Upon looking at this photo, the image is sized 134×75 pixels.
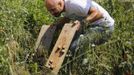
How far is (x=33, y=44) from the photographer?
17.2 ft

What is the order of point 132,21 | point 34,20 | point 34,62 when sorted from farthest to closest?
1. point 34,20
2. point 132,21
3. point 34,62

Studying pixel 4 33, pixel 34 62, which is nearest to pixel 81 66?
pixel 34 62

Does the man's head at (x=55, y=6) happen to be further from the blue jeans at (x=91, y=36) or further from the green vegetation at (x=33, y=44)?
the green vegetation at (x=33, y=44)

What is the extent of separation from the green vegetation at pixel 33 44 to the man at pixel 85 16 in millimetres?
126

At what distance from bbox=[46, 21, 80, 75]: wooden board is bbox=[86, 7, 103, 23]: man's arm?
16 cm

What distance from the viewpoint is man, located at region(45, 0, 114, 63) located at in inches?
195

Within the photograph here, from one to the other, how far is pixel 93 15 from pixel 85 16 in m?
0.10

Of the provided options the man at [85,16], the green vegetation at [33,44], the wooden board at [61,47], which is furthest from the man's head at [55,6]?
the green vegetation at [33,44]

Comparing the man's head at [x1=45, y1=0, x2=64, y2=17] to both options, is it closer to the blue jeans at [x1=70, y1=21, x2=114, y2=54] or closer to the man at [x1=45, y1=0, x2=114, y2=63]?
the man at [x1=45, y1=0, x2=114, y2=63]

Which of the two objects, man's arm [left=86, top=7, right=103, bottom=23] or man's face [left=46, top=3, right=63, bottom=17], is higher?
man's face [left=46, top=3, right=63, bottom=17]

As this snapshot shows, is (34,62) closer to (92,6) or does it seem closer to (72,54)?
(72,54)

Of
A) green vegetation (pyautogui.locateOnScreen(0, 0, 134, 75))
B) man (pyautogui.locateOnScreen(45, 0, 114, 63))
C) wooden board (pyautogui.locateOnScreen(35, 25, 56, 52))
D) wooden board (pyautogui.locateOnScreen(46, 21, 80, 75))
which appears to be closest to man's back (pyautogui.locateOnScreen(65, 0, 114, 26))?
man (pyautogui.locateOnScreen(45, 0, 114, 63))

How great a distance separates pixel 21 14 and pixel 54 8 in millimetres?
795

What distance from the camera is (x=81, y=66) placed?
4.85 metres
